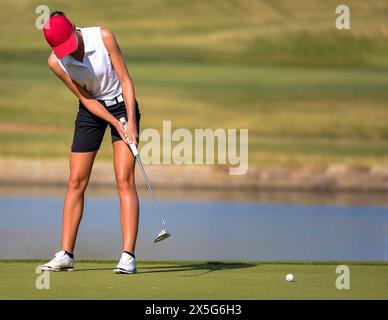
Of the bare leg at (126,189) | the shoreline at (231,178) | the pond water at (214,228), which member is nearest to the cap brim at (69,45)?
the bare leg at (126,189)

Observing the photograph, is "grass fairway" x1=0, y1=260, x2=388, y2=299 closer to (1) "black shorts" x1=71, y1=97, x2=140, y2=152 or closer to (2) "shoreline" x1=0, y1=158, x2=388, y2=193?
(1) "black shorts" x1=71, y1=97, x2=140, y2=152

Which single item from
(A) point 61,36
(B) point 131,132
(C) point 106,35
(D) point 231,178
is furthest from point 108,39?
(D) point 231,178

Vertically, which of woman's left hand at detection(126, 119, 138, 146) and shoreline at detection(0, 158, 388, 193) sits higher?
shoreline at detection(0, 158, 388, 193)

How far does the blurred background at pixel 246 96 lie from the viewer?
2197 cm

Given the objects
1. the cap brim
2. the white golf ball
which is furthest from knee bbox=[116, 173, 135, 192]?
the white golf ball

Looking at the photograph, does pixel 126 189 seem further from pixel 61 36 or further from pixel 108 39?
pixel 61 36

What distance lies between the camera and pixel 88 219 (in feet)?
52.5

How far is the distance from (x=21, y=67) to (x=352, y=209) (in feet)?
65.8

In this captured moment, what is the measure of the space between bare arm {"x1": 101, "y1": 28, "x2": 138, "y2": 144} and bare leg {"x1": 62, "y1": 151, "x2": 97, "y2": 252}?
0.39 metres

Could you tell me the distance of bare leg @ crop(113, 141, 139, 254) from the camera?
27.1ft

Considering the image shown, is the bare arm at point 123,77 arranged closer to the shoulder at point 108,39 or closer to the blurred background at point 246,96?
the shoulder at point 108,39

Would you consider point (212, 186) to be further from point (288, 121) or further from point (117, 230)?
point (288, 121)

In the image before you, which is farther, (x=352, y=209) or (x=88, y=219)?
(x=352, y=209)

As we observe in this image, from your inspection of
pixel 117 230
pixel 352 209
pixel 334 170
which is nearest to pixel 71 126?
pixel 334 170
